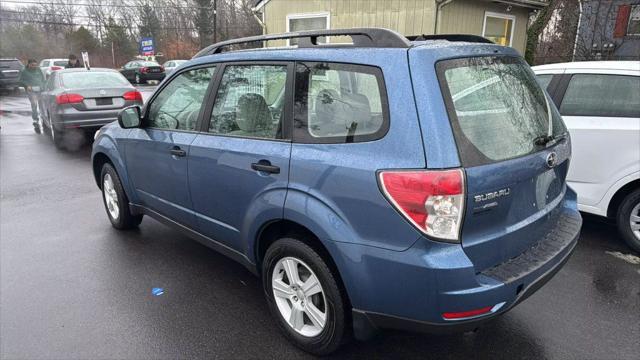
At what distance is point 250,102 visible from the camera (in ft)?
9.82

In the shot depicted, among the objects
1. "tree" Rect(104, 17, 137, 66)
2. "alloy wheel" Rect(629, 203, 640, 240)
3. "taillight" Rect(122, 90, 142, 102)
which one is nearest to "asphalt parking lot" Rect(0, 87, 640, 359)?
"alloy wheel" Rect(629, 203, 640, 240)

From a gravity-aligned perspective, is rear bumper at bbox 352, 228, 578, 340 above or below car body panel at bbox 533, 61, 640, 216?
below

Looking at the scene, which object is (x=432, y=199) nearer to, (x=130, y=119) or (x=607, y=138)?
(x=130, y=119)

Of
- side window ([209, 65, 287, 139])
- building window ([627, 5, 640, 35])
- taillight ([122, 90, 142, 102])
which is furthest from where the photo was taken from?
building window ([627, 5, 640, 35])

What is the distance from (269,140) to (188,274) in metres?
1.68

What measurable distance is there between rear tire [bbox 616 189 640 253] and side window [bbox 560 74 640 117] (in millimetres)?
766

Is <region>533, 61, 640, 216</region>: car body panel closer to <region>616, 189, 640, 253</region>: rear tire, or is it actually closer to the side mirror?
<region>616, 189, 640, 253</region>: rear tire

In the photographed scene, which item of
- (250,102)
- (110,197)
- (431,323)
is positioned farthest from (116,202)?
(431,323)

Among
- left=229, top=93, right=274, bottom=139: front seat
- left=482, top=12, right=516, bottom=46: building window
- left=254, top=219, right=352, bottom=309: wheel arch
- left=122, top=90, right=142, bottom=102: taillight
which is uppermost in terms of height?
left=482, top=12, right=516, bottom=46: building window

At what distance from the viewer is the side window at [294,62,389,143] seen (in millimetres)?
2256

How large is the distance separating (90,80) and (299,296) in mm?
8791

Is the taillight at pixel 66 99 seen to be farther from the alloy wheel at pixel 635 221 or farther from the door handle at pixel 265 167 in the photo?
the alloy wheel at pixel 635 221

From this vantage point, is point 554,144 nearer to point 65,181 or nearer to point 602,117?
point 602,117

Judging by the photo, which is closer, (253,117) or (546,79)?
(253,117)
